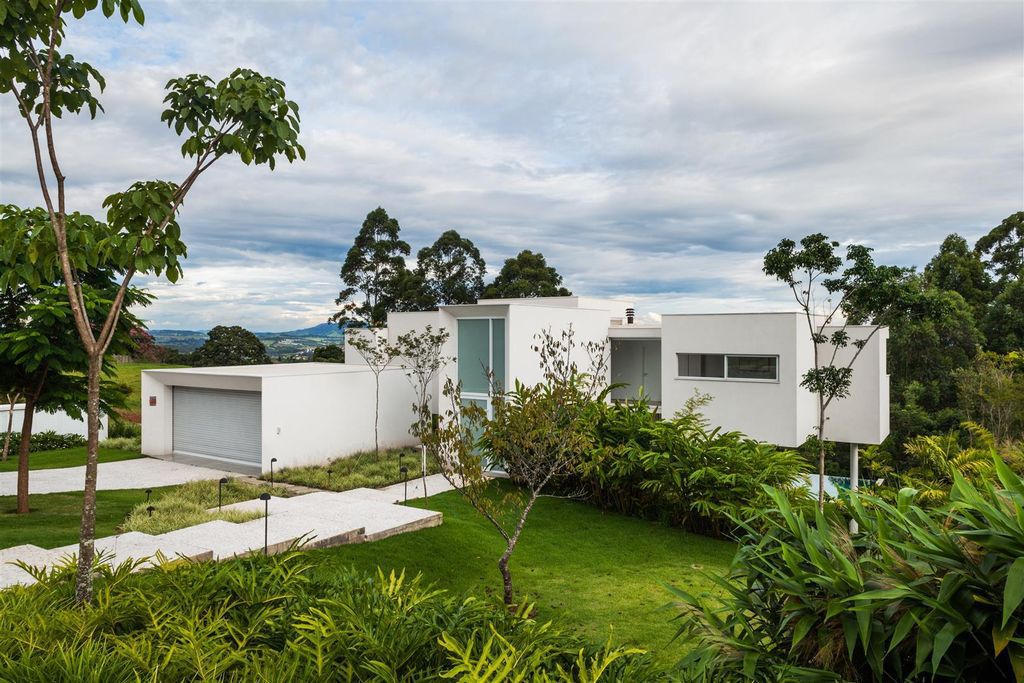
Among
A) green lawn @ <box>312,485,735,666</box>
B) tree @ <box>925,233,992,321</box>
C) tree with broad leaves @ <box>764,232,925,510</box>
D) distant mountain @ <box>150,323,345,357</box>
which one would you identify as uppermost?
tree @ <box>925,233,992,321</box>

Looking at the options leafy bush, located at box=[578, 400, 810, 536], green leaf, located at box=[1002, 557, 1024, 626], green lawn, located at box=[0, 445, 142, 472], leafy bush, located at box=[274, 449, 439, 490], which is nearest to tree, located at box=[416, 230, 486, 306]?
leafy bush, located at box=[274, 449, 439, 490]

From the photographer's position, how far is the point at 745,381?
16.6 metres

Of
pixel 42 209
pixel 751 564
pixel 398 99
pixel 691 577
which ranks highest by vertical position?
pixel 398 99

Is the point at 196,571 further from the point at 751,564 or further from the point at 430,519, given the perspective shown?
the point at 430,519

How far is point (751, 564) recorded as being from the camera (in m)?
3.64

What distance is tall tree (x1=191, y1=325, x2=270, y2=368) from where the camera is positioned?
40094mm

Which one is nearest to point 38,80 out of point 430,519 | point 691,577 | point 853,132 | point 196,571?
point 196,571

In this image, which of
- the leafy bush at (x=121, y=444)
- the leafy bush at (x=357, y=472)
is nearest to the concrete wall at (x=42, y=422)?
the leafy bush at (x=121, y=444)

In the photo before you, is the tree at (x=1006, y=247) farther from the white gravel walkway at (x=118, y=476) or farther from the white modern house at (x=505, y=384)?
the white gravel walkway at (x=118, y=476)

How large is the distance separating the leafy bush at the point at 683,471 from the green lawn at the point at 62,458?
13540 mm

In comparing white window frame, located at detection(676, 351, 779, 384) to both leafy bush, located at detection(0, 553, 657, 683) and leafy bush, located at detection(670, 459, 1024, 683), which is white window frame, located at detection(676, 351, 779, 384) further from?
leafy bush, located at detection(0, 553, 657, 683)

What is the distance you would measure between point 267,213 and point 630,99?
8.76m

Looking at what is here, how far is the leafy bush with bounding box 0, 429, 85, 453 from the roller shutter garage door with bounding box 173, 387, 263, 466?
4.02 metres

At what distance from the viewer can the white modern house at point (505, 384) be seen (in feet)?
53.1
